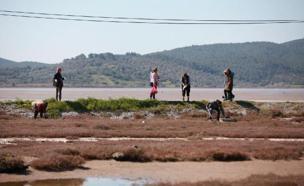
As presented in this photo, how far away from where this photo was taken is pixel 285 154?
2198cm

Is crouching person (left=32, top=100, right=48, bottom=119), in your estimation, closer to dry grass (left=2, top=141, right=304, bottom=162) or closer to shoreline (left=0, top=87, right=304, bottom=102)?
dry grass (left=2, top=141, right=304, bottom=162)

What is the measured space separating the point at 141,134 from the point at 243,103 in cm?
1431

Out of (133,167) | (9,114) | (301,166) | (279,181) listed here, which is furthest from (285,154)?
(9,114)

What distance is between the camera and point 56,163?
60.5 ft

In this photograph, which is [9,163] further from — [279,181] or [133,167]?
[279,181]

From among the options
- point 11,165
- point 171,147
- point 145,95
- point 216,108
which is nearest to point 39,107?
point 216,108

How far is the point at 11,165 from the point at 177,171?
Result: 5906 mm

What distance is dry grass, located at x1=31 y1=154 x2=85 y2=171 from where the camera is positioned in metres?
18.2

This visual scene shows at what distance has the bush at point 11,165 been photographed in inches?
687

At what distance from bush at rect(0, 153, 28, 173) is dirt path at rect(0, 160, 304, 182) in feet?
1.29

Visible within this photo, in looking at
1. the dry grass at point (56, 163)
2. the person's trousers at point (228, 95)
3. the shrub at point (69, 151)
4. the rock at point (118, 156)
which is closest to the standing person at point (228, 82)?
the person's trousers at point (228, 95)

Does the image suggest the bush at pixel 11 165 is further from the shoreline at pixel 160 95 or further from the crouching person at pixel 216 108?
the shoreline at pixel 160 95

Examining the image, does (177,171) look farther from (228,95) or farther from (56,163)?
(228,95)

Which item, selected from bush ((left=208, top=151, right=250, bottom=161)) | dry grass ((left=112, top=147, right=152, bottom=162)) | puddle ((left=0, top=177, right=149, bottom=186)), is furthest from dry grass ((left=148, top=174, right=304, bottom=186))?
dry grass ((left=112, top=147, right=152, bottom=162))
